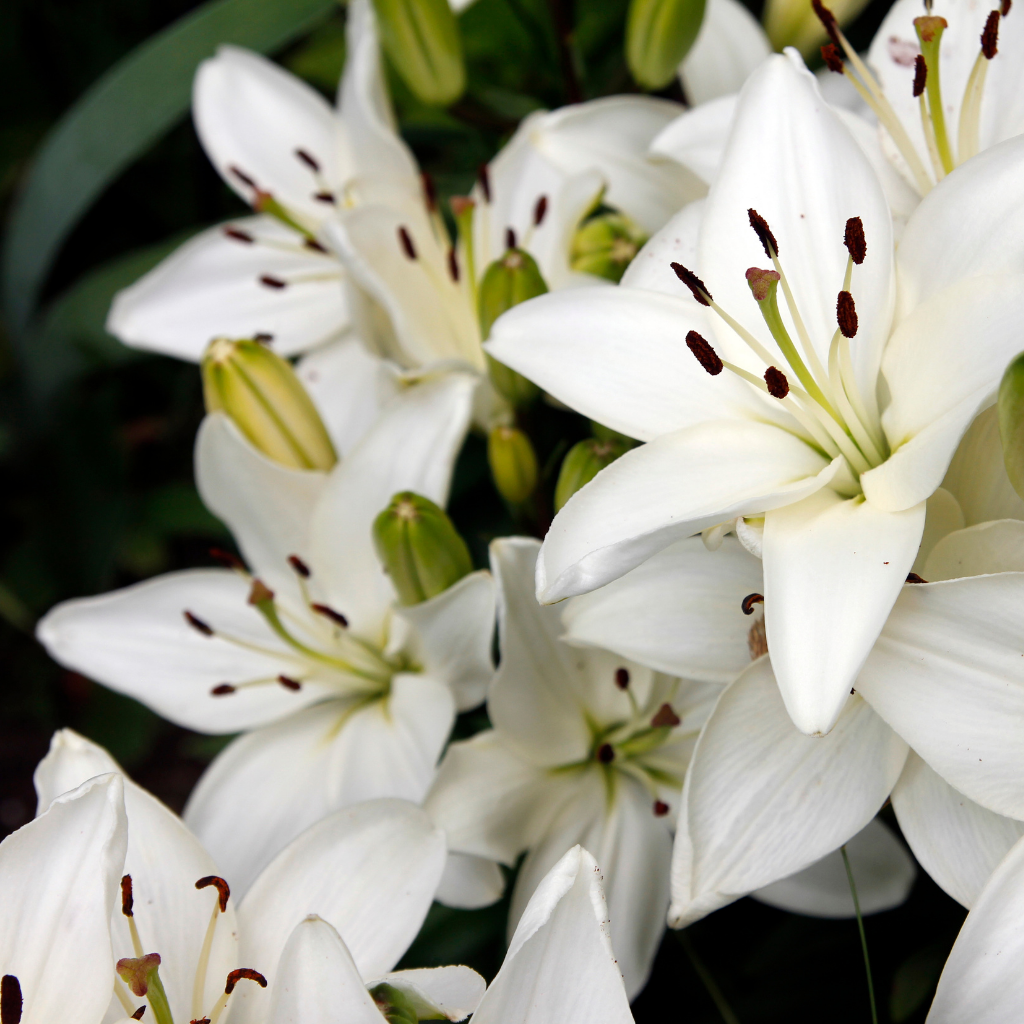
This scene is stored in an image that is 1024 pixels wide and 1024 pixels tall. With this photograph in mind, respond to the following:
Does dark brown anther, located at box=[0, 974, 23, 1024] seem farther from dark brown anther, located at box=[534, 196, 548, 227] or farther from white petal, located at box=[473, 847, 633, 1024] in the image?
dark brown anther, located at box=[534, 196, 548, 227]

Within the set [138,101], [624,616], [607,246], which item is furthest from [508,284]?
[138,101]

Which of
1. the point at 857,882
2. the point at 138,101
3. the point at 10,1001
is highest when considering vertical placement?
the point at 138,101

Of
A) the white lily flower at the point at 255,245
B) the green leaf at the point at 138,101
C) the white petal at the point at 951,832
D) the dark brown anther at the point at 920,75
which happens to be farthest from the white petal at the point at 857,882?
the green leaf at the point at 138,101

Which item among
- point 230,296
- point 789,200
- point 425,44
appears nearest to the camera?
point 789,200

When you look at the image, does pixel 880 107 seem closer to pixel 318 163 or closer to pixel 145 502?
pixel 318 163

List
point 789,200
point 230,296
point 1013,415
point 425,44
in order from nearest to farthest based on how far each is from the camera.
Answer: point 1013,415
point 789,200
point 425,44
point 230,296

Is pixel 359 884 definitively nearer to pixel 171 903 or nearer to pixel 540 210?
pixel 171 903

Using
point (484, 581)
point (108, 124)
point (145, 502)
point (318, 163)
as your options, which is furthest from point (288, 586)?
point (145, 502)
